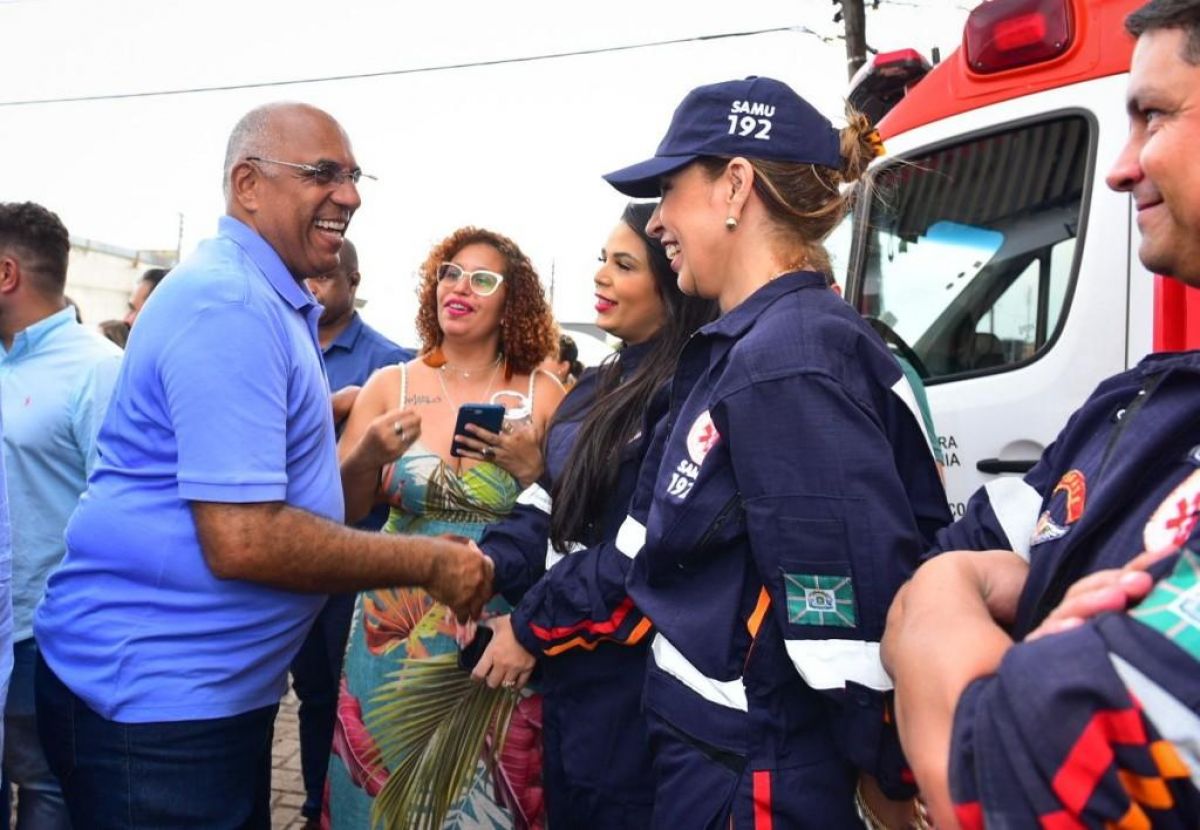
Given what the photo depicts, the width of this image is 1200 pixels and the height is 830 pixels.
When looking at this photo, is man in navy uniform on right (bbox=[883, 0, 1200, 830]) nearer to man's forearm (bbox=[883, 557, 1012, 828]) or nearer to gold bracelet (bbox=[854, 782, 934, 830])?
man's forearm (bbox=[883, 557, 1012, 828])

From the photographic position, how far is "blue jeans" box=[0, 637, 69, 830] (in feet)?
9.61

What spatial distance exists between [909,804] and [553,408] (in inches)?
73.5

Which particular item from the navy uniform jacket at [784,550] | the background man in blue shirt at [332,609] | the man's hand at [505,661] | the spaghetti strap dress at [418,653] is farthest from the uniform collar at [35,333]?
the navy uniform jacket at [784,550]

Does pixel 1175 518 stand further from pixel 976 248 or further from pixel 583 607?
pixel 976 248

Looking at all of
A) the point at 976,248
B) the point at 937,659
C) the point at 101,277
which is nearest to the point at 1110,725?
the point at 937,659

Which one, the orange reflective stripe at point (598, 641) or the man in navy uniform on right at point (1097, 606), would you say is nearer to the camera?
the man in navy uniform on right at point (1097, 606)

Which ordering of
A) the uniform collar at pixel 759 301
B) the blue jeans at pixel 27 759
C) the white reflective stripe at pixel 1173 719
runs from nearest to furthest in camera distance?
the white reflective stripe at pixel 1173 719 < the uniform collar at pixel 759 301 < the blue jeans at pixel 27 759

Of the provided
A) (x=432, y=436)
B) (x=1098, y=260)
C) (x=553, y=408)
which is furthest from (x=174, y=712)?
(x=1098, y=260)

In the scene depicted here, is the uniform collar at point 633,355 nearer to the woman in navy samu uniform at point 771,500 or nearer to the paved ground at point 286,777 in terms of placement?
the woman in navy samu uniform at point 771,500

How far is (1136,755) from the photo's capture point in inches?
28.5

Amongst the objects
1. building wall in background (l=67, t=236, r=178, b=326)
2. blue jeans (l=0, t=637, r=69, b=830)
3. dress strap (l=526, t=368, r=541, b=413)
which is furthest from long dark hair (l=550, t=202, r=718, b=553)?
building wall in background (l=67, t=236, r=178, b=326)

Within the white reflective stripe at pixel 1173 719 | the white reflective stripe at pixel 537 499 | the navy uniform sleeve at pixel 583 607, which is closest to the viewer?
the white reflective stripe at pixel 1173 719

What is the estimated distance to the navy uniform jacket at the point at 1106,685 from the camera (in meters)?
0.73

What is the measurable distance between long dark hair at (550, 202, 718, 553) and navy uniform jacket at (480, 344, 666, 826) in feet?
0.10
